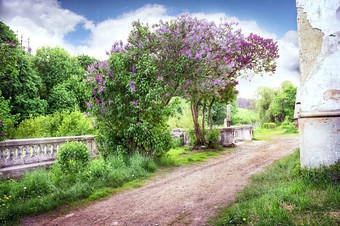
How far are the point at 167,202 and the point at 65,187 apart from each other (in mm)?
2554

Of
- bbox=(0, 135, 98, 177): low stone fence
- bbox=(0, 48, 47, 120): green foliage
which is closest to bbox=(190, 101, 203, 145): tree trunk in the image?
bbox=(0, 135, 98, 177): low stone fence

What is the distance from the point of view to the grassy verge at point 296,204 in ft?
9.51

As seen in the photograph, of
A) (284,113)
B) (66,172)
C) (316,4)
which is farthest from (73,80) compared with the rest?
(284,113)

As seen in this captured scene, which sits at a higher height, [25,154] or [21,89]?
[21,89]

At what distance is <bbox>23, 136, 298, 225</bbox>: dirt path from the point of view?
3.82m

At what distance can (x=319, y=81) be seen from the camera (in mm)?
4543

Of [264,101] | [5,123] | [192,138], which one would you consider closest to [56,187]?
[5,123]

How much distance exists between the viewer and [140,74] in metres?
7.57

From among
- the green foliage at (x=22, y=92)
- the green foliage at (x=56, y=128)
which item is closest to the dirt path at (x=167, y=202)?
the green foliage at (x=56, y=128)

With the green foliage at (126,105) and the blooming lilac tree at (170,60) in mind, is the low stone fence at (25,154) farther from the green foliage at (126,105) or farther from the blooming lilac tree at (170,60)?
the blooming lilac tree at (170,60)

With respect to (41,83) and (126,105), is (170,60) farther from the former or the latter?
(41,83)

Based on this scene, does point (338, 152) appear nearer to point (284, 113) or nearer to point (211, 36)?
point (211, 36)

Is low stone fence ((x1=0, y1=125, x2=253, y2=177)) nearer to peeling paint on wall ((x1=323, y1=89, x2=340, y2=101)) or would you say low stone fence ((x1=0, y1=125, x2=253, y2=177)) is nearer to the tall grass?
the tall grass

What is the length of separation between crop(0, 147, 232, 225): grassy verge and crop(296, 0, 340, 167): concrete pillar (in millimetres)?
4232
